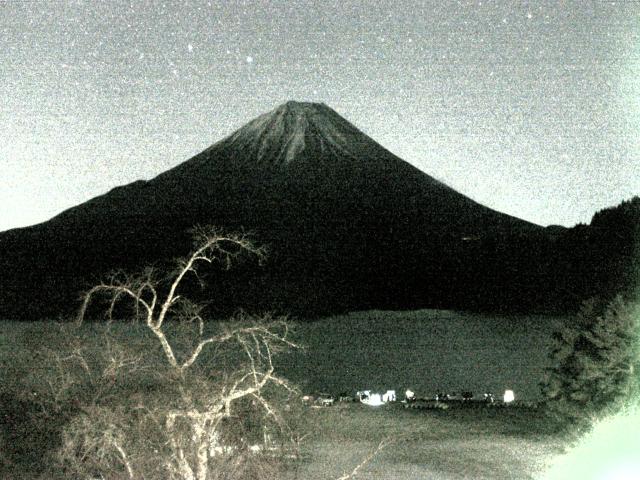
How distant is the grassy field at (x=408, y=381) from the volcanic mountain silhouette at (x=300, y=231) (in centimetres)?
666

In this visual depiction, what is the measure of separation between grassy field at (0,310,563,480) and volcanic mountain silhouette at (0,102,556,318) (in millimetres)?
6661

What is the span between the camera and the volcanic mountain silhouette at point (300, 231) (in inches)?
2071

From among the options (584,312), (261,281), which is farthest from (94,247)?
(584,312)

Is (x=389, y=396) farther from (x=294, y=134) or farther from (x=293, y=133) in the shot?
(x=293, y=133)

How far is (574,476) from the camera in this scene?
11.2m

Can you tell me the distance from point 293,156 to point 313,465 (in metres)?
82.5

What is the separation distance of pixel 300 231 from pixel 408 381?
47456mm

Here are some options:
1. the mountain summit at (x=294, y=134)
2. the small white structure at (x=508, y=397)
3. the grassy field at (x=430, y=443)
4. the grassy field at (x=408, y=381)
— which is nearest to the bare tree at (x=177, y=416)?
the grassy field at (x=408, y=381)

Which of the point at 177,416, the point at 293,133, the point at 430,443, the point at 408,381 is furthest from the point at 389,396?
the point at 293,133

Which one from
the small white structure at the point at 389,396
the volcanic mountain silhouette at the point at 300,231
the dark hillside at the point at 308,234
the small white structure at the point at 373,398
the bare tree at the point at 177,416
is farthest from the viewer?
the volcanic mountain silhouette at the point at 300,231

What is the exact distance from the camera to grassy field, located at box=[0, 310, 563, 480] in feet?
40.1

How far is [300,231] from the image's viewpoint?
2874 inches

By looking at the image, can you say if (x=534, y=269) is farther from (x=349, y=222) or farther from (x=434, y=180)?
(x=434, y=180)

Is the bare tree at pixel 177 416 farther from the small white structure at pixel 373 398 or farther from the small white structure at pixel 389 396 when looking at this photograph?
the small white structure at pixel 389 396
